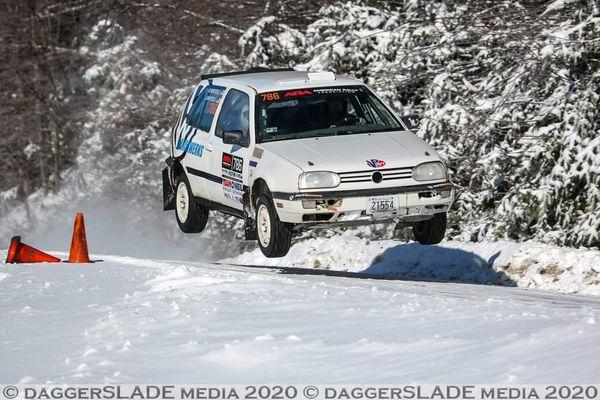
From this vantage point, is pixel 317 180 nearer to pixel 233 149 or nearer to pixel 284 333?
pixel 233 149

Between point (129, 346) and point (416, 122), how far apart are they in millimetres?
5096

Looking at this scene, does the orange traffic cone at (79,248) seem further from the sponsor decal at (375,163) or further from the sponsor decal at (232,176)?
the sponsor decal at (375,163)

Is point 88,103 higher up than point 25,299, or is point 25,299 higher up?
point 88,103

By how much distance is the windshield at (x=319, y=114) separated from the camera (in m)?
12.4

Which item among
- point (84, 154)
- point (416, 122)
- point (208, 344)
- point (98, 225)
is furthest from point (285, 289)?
point (84, 154)

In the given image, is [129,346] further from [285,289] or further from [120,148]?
[120,148]

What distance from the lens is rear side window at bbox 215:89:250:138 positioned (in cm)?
1272

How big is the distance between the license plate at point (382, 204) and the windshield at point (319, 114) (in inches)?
41.7

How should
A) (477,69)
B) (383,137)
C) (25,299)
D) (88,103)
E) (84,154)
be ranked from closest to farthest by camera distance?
(25,299) → (383,137) → (477,69) → (84,154) → (88,103)

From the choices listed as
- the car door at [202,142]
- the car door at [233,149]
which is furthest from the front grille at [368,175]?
the car door at [202,142]

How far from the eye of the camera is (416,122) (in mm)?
12680

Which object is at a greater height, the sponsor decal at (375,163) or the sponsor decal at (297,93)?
the sponsor decal at (297,93)

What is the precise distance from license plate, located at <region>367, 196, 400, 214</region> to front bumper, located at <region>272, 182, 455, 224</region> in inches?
1.1

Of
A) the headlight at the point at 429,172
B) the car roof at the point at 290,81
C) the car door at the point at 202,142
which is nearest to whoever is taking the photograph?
the headlight at the point at 429,172
